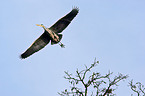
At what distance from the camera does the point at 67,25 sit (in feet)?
62.1

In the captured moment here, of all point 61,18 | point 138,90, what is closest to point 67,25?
point 61,18

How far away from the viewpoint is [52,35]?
60.1ft

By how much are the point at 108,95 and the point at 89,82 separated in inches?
53.0

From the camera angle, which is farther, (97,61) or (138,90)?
(138,90)

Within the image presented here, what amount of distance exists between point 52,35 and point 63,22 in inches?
46.5

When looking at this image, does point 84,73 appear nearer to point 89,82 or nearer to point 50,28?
point 89,82

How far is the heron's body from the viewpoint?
60.3ft

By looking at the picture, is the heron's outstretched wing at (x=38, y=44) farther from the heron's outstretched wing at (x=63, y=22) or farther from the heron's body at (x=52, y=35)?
the heron's outstretched wing at (x=63, y=22)

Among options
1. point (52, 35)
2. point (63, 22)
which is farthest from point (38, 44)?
point (63, 22)

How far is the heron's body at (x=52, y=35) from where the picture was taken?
60.3ft

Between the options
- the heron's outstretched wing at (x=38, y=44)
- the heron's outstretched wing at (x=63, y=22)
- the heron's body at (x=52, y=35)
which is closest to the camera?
the heron's body at (x=52, y=35)

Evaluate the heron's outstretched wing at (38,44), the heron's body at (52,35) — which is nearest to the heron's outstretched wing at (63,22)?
the heron's body at (52,35)

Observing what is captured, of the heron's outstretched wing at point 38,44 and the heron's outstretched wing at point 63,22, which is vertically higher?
the heron's outstretched wing at point 63,22

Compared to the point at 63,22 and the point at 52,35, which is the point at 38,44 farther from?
the point at 63,22
